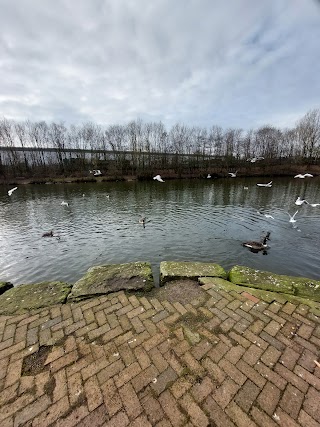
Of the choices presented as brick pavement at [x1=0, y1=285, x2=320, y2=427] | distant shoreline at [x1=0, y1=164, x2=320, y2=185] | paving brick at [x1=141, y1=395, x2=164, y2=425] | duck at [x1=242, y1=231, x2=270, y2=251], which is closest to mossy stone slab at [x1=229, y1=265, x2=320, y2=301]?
brick pavement at [x1=0, y1=285, x2=320, y2=427]

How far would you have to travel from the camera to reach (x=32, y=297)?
3525 mm

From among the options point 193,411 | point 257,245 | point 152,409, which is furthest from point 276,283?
point 257,245

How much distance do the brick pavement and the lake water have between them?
3000 mm

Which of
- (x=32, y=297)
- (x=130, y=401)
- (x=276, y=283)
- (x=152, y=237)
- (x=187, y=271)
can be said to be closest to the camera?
(x=130, y=401)

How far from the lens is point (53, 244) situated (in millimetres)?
8500

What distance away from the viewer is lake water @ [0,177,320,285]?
6754 mm

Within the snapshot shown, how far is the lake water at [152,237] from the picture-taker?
22.2 feet

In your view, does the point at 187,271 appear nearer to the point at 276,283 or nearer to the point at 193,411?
the point at 276,283

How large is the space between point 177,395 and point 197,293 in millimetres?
1756

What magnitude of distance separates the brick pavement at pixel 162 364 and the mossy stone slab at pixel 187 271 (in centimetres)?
86

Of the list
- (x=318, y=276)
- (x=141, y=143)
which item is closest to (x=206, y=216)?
(x=318, y=276)

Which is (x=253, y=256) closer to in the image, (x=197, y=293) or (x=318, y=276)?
(x=318, y=276)

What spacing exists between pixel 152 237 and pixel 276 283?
18.9 ft

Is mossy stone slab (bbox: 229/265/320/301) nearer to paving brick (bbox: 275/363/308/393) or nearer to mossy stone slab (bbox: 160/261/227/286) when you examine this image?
mossy stone slab (bbox: 160/261/227/286)
